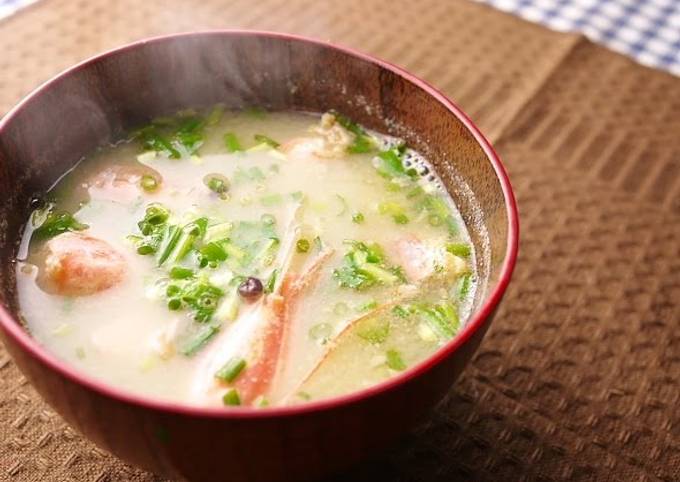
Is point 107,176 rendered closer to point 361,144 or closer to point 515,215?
point 361,144

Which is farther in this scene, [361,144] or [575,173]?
[575,173]

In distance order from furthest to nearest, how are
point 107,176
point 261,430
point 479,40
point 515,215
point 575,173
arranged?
point 479,40 < point 575,173 < point 107,176 < point 515,215 < point 261,430

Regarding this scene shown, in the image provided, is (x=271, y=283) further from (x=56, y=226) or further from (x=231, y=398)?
(x=56, y=226)

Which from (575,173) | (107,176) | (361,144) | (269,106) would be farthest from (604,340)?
(107,176)

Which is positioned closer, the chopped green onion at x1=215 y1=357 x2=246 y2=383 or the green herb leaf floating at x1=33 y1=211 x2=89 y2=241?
the chopped green onion at x1=215 y1=357 x2=246 y2=383

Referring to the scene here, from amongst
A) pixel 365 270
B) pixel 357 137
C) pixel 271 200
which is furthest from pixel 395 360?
pixel 357 137

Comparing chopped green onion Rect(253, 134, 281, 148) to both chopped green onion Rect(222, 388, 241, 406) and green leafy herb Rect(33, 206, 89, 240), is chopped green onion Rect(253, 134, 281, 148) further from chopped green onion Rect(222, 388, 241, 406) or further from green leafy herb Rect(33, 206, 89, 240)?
chopped green onion Rect(222, 388, 241, 406)

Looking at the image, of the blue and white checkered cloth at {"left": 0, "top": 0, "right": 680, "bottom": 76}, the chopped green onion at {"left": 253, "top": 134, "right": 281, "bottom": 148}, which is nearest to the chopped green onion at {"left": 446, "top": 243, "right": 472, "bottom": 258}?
the chopped green onion at {"left": 253, "top": 134, "right": 281, "bottom": 148}
